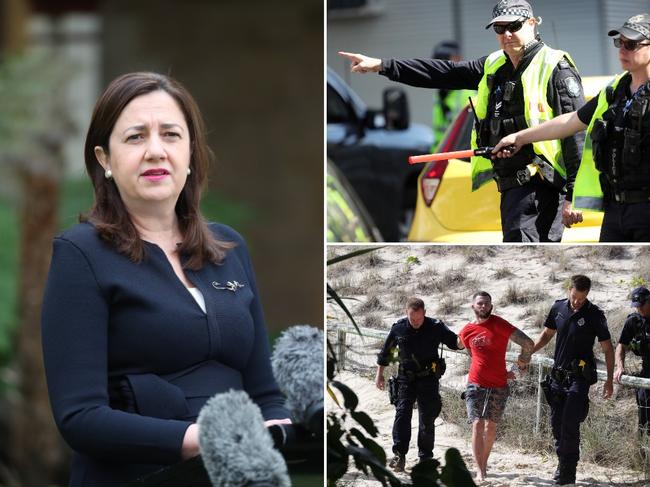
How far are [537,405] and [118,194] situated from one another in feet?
2.93

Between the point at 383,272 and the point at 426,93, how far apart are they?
6450 millimetres

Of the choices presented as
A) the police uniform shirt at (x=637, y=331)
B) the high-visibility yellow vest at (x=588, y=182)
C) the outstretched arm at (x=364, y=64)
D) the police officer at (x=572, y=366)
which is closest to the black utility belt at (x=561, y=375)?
the police officer at (x=572, y=366)

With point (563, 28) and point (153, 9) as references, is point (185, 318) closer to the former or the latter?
point (563, 28)

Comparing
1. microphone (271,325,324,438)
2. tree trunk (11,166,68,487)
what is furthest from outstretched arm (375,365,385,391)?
tree trunk (11,166,68,487)

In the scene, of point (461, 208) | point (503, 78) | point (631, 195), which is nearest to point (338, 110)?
point (461, 208)

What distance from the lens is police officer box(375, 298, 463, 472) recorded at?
233cm

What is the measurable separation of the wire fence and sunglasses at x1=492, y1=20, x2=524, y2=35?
0.65 meters

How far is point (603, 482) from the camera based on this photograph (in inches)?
87.7

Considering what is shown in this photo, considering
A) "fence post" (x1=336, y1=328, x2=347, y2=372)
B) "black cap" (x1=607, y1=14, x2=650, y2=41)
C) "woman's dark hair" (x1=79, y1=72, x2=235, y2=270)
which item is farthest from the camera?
"fence post" (x1=336, y1=328, x2=347, y2=372)

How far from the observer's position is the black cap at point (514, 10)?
7.55 feet

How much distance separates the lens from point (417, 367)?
2.36 meters

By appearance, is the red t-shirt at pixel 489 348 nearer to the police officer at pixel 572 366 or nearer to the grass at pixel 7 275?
the police officer at pixel 572 366

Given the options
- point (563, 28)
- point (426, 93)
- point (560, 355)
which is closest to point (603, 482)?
point (560, 355)

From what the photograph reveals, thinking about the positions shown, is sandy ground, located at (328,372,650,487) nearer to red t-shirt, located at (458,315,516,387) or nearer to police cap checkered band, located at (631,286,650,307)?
red t-shirt, located at (458,315,516,387)
